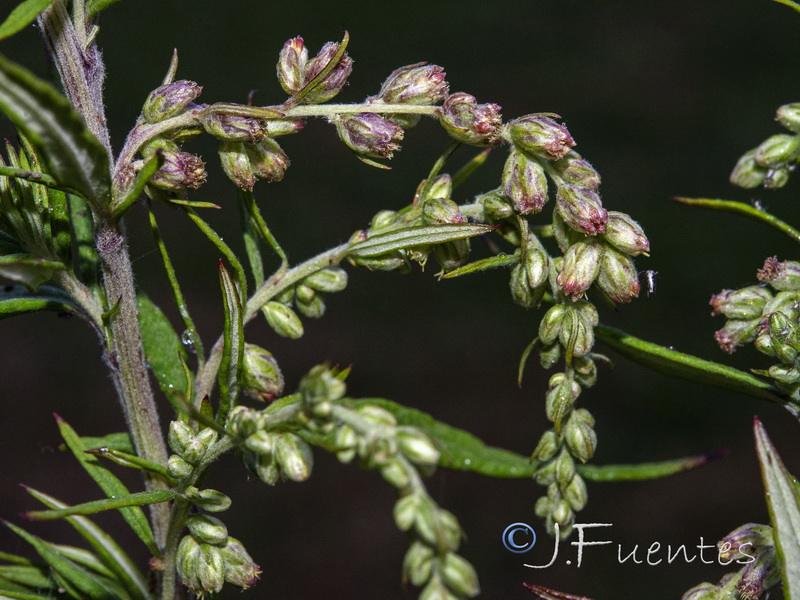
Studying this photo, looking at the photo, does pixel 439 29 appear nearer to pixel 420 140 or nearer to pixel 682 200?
pixel 420 140

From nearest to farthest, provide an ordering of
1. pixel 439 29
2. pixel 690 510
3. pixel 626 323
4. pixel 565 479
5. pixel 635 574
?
1. pixel 565 479
2. pixel 635 574
3. pixel 690 510
4. pixel 626 323
5. pixel 439 29

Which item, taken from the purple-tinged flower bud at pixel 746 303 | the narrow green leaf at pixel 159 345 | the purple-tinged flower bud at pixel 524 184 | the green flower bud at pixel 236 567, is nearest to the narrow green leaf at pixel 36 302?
the narrow green leaf at pixel 159 345

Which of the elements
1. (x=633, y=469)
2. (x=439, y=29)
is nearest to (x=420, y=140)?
(x=439, y=29)

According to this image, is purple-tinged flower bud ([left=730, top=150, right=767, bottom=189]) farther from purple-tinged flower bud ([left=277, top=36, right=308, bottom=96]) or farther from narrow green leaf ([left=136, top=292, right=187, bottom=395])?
narrow green leaf ([left=136, top=292, right=187, bottom=395])

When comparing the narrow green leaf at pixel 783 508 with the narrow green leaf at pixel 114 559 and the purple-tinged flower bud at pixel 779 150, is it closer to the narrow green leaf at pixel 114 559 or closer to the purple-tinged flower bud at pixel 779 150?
the purple-tinged flower bud at pixel 779 150

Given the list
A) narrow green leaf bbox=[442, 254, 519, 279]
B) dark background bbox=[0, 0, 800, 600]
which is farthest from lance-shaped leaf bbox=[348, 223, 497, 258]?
dark background bbox=[0, 0, 800, 600]

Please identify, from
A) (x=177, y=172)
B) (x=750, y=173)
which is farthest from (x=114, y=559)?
(x=750, y=173)

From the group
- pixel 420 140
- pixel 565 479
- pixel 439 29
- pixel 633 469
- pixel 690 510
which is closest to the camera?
pixel 565 479
